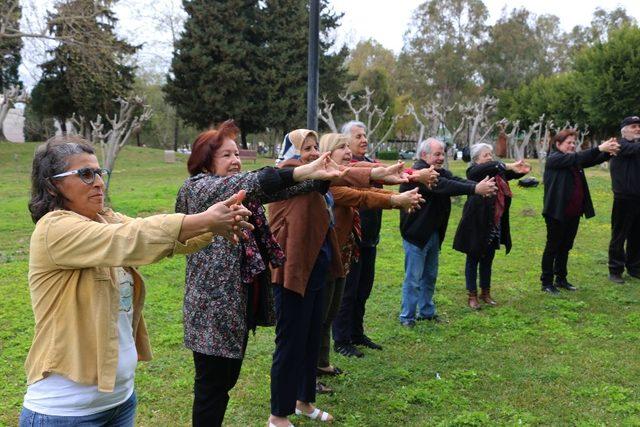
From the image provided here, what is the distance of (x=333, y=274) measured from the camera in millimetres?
3988

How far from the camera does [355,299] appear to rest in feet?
17.1

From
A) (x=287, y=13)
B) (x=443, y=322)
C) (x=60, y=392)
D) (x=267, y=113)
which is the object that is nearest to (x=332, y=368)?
(x=443, y=322)

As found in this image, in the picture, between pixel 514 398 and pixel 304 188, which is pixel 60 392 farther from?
pixel 514 398

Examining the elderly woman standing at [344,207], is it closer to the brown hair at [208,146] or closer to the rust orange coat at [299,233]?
the rust orange coat at [299,233]

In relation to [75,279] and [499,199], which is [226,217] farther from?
[499,199]

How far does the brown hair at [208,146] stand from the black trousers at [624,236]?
663cm

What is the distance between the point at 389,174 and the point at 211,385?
6.63ft

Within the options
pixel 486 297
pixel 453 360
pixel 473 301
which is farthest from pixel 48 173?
pixel 486 297

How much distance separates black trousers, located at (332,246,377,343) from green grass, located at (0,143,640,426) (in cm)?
27

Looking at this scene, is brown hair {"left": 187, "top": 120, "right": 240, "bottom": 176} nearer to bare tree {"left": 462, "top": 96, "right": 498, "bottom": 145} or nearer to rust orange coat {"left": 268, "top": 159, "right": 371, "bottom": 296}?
rust orange coat {"left": 268, "top": 159, "right": 371, "bottom": 296}

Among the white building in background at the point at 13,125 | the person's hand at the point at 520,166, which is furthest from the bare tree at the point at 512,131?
the white building in background at the point at 13,125

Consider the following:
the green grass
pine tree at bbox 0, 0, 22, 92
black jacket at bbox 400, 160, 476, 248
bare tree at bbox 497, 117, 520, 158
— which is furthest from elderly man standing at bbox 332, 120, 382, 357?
pine tree at bbox 0, 0, 22, 92

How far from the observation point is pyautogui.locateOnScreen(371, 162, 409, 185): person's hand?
13.5 ft

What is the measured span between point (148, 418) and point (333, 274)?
1593mm
